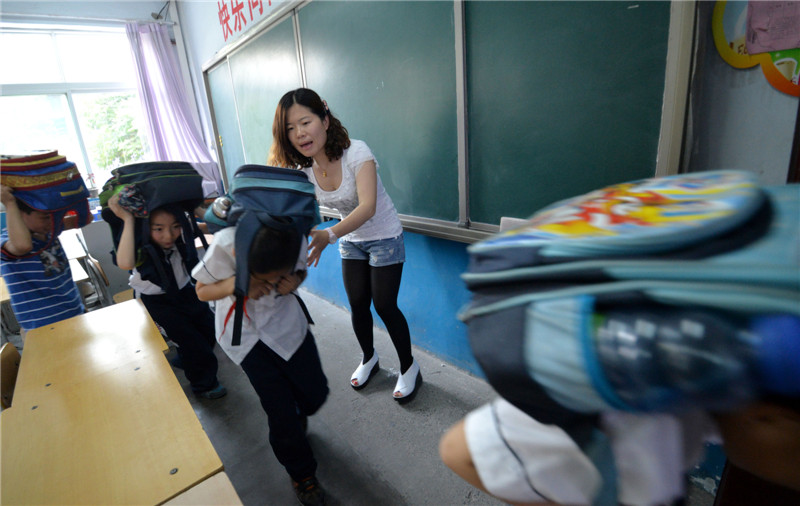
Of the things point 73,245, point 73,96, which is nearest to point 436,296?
point 73,245

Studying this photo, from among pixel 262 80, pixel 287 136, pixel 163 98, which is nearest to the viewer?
pixel 287 136

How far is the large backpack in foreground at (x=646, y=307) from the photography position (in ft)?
0.87

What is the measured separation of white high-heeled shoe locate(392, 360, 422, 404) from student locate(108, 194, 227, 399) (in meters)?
0.97

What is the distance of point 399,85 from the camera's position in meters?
1.83

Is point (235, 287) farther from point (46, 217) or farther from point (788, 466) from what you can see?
point (46, 217)

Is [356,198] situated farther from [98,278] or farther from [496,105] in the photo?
[98,278]

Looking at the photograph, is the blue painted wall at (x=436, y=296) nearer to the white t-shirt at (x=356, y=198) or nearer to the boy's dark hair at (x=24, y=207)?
the white t-shirt at (x=356, y=198)

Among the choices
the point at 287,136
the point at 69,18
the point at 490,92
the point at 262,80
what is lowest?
the point at 287,136

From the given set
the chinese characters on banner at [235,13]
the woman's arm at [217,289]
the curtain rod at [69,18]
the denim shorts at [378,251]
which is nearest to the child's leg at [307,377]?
the woman's arm at [217,289]

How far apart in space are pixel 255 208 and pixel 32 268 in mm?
1585

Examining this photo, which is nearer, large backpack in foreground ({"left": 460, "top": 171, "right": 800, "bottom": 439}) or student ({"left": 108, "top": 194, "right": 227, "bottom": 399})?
large backpack in foreground ({"left": 460, "top": 171, "right": 800, "bottom": 439})

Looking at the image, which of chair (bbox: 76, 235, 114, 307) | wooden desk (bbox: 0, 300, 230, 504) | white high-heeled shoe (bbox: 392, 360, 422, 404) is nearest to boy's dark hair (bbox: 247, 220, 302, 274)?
wooden desk (bbox: 0, 300, 230, 504)

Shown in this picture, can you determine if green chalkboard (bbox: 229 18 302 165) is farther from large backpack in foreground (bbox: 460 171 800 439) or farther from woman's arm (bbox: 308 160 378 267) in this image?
large backpack in foreground (bbox: 460 171 800 439)

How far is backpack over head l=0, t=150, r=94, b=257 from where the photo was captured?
1.61 meters
